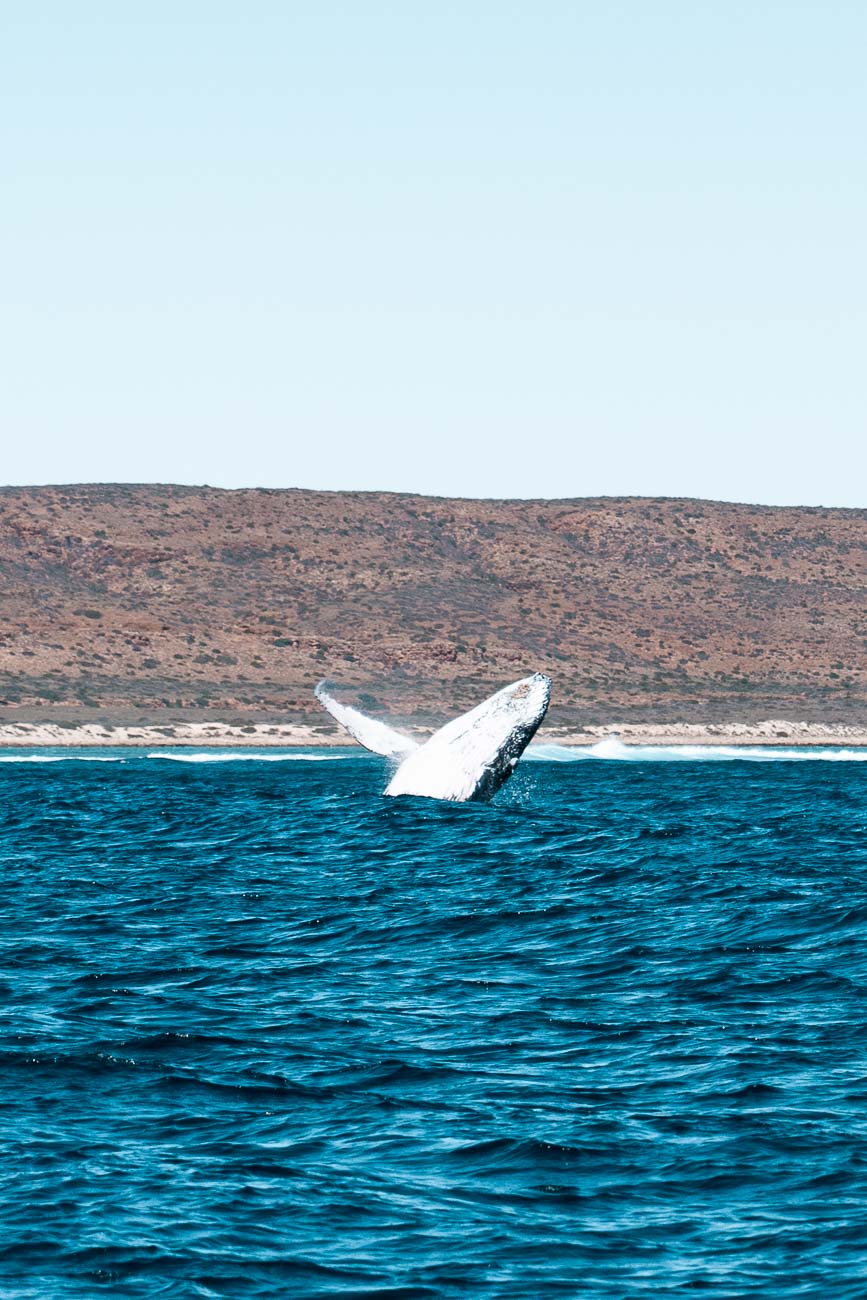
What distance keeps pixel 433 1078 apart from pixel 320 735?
81.2m

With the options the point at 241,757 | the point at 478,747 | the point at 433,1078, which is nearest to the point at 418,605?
the point at 241,757

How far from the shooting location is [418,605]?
135500 millimetres

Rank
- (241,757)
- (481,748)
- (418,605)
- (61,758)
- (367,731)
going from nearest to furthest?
(481,748), (367,731), (61,758), (241,757), (418,605)

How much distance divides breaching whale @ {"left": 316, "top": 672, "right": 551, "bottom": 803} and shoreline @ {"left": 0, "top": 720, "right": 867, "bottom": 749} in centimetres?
5691

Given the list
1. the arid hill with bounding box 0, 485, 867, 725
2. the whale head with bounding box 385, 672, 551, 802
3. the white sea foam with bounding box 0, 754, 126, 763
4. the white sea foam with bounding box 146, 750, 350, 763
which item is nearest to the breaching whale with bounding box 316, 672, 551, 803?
the whale head with bounding box 385, 672, 551, 802

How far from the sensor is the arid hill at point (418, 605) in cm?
10944

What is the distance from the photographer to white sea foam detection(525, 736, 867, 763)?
8100 cm

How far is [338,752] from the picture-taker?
86.3 m

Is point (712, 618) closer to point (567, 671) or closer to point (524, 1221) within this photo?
point (567, 671)

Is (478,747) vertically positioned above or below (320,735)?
above

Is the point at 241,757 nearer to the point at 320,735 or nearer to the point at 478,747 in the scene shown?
the point at 320,735

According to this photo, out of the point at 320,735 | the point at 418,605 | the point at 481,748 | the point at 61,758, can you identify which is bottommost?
the point at 61,758

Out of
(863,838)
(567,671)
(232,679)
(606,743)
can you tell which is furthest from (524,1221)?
(567,671)

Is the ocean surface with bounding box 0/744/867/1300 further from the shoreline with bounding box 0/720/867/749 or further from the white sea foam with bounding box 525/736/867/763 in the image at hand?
the shoreline with bounding box 0/720/867/749
